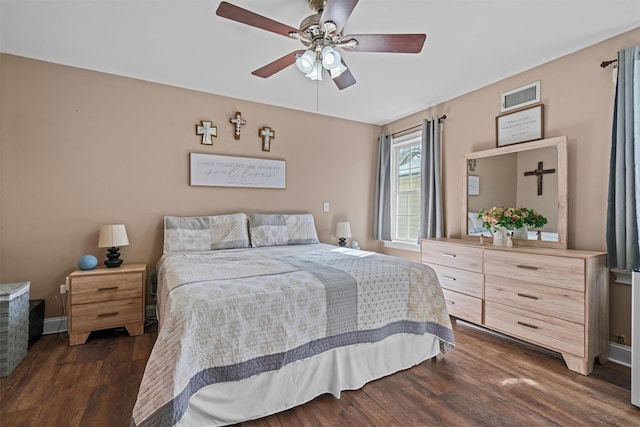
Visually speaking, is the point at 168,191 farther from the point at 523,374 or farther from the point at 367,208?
the point at 523,374

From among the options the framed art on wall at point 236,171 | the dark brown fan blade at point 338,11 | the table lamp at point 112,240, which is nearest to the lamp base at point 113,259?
the table lamp at point 112,240

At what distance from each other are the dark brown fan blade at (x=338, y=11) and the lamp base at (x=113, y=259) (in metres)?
2.62

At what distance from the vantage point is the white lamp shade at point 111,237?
2.62 meters

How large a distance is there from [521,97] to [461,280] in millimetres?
1802

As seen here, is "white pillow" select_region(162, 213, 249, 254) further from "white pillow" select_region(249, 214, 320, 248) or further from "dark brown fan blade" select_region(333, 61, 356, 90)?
"dark brown fan blade" select_region(333, 61, 356, 90)

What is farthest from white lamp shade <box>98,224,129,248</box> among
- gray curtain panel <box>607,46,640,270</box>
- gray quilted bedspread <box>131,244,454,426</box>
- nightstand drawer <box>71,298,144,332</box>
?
gray curtain panel <box>607,46,640,270</box>

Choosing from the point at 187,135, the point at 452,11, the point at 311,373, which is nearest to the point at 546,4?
the point at 452,11

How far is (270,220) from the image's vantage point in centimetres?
341

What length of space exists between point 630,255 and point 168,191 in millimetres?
3935

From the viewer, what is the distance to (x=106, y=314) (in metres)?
2.54

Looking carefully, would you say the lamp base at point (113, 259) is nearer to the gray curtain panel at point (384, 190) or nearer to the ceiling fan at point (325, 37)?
the ceiling fan at point (325, 37)

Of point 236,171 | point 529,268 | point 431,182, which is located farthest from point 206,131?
point 529,268

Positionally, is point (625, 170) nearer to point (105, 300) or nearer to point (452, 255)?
point (452, 255)

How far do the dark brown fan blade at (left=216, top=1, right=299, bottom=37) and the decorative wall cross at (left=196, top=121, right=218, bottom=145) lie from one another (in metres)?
1.82
